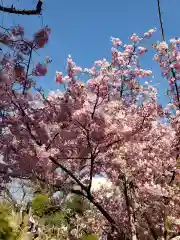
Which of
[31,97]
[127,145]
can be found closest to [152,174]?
[127,145]

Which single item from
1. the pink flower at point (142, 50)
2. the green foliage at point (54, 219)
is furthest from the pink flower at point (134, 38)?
the green foliage at point (54, 219)

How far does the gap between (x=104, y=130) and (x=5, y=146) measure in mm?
2085

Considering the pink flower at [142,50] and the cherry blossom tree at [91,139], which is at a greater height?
the pink flower at [142,50]

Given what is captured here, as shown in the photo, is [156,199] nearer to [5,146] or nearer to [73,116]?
[73,116]

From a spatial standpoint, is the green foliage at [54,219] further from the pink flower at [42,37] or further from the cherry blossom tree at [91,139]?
the pink flower at [42,37]

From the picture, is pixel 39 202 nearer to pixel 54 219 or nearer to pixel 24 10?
pixel 54 219

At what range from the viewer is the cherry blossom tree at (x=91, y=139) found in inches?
277

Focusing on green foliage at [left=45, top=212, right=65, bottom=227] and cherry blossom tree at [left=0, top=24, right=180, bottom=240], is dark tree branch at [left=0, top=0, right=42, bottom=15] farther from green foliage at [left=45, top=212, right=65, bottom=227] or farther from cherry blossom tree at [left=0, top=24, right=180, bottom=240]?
green foliage at [left=45, top=212, right=65, bottom=227]

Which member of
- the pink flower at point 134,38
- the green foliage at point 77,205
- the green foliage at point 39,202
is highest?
the pink flower at point 134,38

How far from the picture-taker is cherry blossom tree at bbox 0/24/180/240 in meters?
7.04

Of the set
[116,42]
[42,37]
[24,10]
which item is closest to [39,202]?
[42,37]

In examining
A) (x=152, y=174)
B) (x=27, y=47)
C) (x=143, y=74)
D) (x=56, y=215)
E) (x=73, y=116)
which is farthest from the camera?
(x=143, y=74)

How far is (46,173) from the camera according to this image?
24.7 feet

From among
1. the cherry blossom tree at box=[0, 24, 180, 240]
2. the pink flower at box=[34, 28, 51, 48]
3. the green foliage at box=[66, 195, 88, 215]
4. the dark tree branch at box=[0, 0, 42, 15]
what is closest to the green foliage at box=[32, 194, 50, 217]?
the cherry blossom tree at box=[0, 24, 180, 240]
